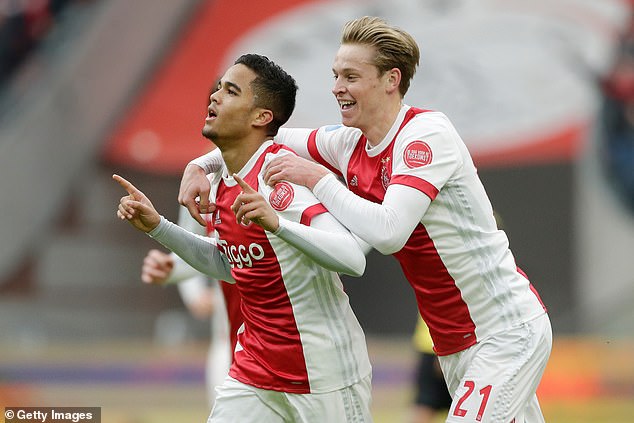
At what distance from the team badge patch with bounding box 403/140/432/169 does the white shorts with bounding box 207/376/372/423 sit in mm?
934

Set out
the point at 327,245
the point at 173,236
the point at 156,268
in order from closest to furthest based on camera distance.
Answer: the point at 327,245
the point at 173,236
the point at 156,268

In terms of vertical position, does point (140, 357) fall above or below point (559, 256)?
below

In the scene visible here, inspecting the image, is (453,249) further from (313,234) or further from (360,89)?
(360,89)

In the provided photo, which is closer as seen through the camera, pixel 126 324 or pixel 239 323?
pixel 239 323

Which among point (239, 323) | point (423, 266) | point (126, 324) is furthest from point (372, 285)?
point (423, 266)

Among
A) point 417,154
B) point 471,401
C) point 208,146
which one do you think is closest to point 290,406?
point 471,401

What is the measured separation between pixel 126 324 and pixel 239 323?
11.9 m

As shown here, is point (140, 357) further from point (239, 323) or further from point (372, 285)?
point (239, 323)

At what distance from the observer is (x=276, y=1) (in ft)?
57.7

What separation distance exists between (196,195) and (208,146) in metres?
11.5

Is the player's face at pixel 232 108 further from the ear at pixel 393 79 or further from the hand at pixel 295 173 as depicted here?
the ear at pixel 393 79

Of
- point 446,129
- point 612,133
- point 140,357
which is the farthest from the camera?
point 612,133

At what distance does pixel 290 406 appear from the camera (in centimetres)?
448

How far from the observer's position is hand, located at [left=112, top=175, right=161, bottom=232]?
4.36 m
